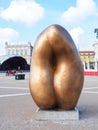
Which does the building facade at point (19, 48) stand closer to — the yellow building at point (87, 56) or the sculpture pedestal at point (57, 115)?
the yellow building at point (87, 56)

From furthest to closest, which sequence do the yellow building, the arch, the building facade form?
the building facade → the yellow building → the arch

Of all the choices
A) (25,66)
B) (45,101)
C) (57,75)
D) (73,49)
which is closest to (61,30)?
(73,49)

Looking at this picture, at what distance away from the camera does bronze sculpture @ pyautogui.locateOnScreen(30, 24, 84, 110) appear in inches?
294

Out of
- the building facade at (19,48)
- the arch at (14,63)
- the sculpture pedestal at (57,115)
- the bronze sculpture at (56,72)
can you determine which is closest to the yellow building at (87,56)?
the arch at (14,63)

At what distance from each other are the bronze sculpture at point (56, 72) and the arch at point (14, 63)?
73965mm

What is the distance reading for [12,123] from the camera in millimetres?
6852

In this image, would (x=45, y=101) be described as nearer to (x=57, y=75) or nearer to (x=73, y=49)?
(x=57, y=75)

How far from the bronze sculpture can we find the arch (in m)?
74.0

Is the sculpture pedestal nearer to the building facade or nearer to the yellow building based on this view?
the yellow building

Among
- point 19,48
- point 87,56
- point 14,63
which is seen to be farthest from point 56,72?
point 19,48

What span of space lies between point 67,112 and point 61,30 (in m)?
2.10

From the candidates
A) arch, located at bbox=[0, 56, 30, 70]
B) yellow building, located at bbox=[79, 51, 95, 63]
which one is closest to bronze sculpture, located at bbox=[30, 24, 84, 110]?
yellow building, located at bbox=[79, 51, 95, 63]

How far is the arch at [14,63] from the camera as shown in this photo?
8189 cm

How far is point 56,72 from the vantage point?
303 inches
